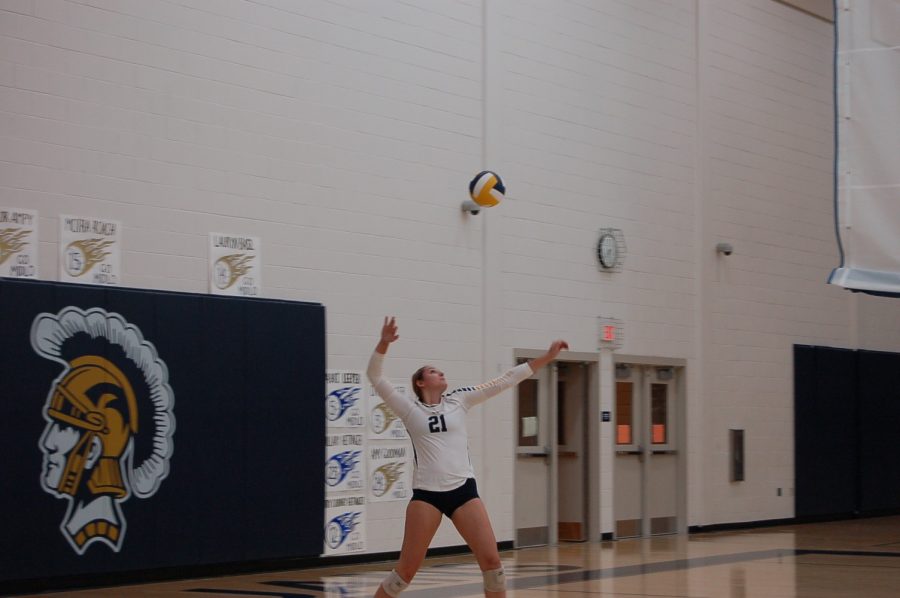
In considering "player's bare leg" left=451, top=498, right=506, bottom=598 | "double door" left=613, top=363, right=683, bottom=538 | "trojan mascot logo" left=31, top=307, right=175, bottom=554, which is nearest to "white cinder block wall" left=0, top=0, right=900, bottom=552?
"double door" left=613, top=363, right=683, bottom=538

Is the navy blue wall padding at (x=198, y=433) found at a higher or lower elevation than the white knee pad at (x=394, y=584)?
higher

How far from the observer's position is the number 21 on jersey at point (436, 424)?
992 centimetres

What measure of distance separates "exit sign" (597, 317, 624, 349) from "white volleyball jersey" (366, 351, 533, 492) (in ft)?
31.7

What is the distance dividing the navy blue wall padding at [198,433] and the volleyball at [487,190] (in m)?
2.56

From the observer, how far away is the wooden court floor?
13.0 meters

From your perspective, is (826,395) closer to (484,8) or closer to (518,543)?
(518,543)

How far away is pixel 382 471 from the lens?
16438 mm

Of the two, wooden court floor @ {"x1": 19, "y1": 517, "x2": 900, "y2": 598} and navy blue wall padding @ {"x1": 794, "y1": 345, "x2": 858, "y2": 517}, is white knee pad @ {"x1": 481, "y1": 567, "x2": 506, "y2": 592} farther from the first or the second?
navy blue wall padding @ {"x1": 794, "y1": 345, "x2": 858, "y2": 517}

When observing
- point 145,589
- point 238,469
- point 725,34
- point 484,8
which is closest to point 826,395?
point 725,34

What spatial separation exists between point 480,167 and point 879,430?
1241 cm

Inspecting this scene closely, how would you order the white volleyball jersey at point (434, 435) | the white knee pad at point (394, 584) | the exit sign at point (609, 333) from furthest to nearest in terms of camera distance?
the exit sign at point (609, 333)
the white volleyball jersey at point (434, 435)
the white knee pad at point (394, 584)

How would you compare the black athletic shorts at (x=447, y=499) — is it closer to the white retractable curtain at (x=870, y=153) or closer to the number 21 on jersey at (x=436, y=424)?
the number 21 on jersey at (x=436, y=424)

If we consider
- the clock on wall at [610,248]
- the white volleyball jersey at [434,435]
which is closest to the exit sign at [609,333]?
the clock on wall at [610,248]

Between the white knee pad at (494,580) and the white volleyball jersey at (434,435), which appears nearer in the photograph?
the white knee pad at (494,580)
